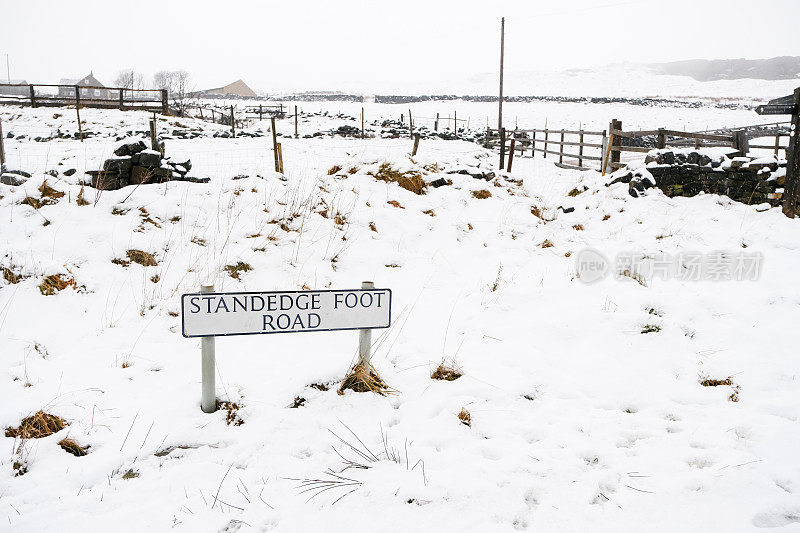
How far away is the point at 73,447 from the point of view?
3.01m

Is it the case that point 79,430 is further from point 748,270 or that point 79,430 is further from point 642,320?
point 748,270

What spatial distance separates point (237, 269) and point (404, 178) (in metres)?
4.62

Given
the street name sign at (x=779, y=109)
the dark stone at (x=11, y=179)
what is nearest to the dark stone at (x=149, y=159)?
the dark stone at (x=11, y=179)

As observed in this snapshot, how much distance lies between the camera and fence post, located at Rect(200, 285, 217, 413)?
320 cm

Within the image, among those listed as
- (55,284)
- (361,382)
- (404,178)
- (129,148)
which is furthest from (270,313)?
(404,178)

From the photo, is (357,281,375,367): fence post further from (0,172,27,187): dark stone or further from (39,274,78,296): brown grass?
(0,172,27,187): dark stone

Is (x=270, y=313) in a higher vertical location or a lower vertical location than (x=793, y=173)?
lower

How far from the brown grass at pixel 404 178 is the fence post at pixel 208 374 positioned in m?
6.63

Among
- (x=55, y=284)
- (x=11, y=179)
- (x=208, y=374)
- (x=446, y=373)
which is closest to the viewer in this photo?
(x=208, y=374)

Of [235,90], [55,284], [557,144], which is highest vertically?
[235,90]

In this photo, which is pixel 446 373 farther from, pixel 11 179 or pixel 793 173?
pixel 793 173

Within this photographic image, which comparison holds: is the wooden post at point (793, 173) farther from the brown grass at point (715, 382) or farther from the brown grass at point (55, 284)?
the brown grass at point (55, 284)

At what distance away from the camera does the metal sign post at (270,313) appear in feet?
9.86

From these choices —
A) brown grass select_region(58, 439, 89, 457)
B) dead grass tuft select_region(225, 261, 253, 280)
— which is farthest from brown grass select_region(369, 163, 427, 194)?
brown grass select_region(58, 439, 89, 457)
